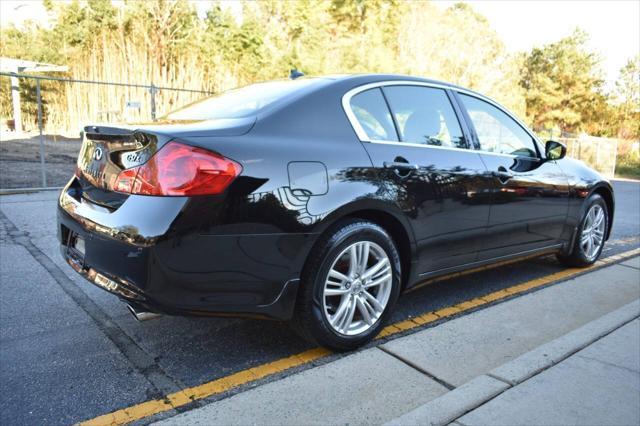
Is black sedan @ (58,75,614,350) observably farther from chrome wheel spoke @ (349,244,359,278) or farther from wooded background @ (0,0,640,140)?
wooded background @ (0,0,640,140)

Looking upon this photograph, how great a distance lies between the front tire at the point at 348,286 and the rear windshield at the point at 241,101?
33.1 inches

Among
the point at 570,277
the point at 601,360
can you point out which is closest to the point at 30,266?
the point at 601,360

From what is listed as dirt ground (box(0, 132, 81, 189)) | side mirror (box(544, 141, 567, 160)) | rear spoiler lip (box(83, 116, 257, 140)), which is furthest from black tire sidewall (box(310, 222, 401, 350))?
dirt ground (box(0, 132, 81, 189))

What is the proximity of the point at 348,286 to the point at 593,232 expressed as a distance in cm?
329

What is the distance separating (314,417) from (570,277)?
334 cm

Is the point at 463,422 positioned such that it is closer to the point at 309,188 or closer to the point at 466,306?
the point at 309,188

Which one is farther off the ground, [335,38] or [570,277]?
[335,38]

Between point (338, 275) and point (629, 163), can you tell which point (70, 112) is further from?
point (629, 163)

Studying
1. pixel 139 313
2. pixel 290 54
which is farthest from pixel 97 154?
pixel 290 54

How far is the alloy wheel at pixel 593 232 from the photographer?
477cm

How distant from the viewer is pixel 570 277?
459cm

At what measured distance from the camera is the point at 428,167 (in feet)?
10.4

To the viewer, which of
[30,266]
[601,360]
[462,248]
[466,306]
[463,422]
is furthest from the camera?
[30,266]

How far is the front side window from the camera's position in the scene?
148 inches
